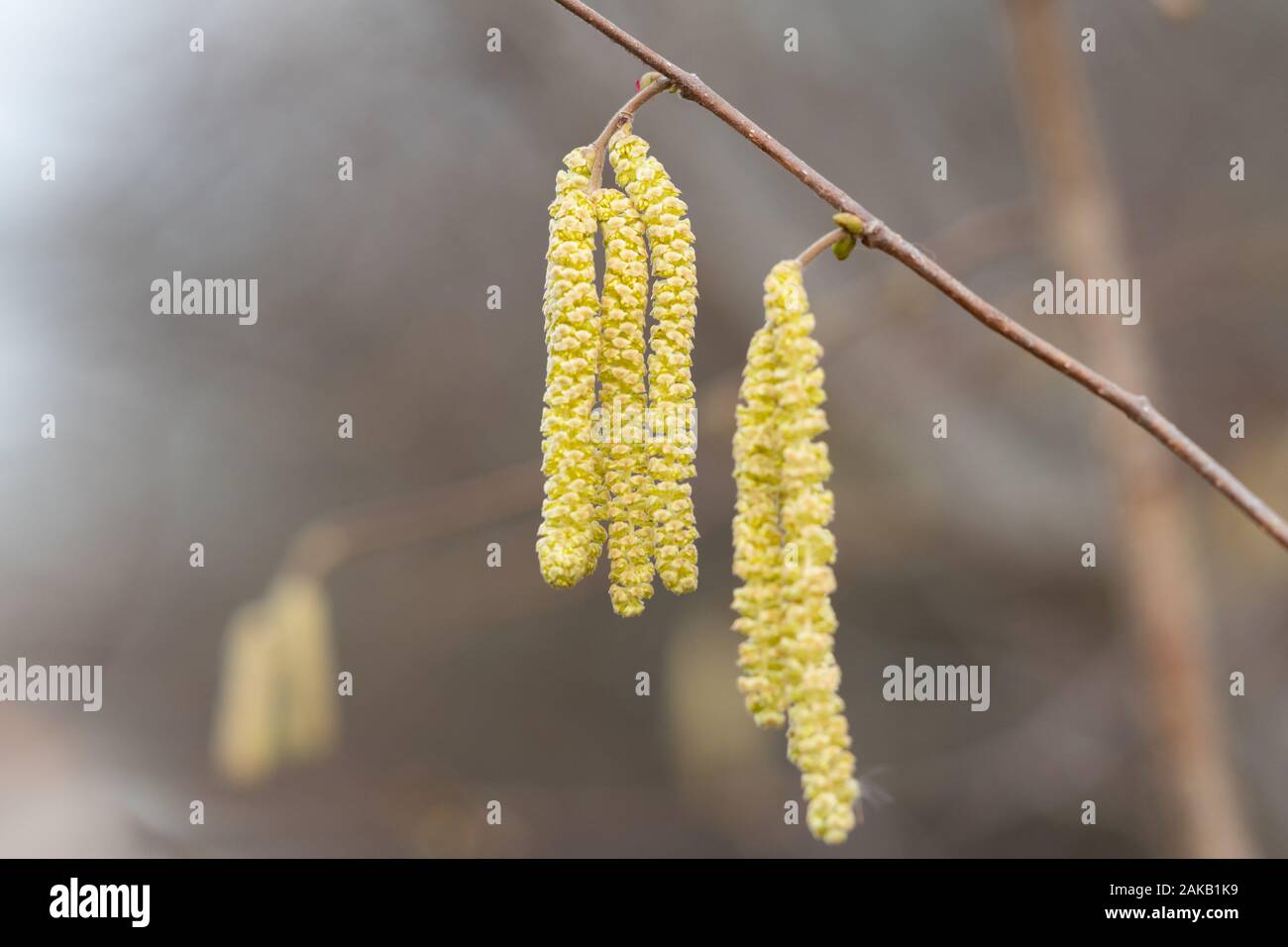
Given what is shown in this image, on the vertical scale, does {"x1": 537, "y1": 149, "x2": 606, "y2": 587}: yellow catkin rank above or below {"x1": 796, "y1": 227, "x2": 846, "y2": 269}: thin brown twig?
below

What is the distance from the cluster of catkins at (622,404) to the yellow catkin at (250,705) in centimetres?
170

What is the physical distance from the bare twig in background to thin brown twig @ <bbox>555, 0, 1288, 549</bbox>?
188 centimetres

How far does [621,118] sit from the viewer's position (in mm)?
1066

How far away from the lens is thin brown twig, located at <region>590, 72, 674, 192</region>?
1034mm

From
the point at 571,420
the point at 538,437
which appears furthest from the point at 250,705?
the point at 538,437

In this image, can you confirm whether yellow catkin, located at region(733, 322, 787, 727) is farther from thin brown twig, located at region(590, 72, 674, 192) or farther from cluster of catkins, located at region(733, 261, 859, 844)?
thin brown twig, located at region(590, 72, 674, 192)

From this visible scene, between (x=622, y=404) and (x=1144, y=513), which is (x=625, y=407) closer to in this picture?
(x=622, y=404)

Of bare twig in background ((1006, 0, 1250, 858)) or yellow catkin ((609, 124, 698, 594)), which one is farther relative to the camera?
bare twig in background ((1006, 0, 1250, 858))

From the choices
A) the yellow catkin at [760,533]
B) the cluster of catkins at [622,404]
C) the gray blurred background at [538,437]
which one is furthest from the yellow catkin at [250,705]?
the yellow catkin at [760,533]

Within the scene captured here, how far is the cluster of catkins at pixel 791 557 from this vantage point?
887 millimetres

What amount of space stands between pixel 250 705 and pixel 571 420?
1.77 meters

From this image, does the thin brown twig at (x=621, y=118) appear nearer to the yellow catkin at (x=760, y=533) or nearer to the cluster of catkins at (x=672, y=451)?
the cluster of catkins at (x=672, y=451)

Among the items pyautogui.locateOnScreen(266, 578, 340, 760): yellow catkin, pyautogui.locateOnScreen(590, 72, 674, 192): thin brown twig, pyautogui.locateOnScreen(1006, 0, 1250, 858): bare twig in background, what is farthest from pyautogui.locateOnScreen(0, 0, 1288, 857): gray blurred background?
pyautogui.locateOnScreen(590, 72, 674, 192): thin brown twig

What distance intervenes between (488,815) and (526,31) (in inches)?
106
